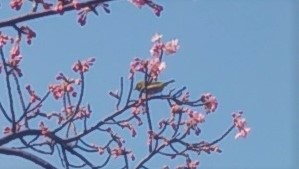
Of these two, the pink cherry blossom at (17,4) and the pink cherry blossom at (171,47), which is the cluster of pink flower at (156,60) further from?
the pink cherry blossom at (17,4)

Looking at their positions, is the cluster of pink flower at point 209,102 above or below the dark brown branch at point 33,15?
above

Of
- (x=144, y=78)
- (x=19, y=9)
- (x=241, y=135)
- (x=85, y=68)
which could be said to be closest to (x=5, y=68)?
(x=19, y=9)

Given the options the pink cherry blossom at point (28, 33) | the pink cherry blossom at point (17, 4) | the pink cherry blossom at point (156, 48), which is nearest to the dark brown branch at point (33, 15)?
the pink cherry blossom at point (28, 33)

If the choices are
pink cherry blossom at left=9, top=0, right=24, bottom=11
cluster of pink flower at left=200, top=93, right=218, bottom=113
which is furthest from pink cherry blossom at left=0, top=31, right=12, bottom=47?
cluster of pink flower at left=200, top=93, right=218, bottom=113

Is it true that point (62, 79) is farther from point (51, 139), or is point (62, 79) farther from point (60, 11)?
point (60, 11)

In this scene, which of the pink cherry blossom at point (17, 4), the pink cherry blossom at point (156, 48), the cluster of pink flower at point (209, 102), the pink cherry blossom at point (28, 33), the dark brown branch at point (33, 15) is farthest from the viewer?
the cluster of pink flower at point (209, 102)

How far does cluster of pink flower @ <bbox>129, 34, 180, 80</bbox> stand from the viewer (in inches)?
184

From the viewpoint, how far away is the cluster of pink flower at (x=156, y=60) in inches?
184

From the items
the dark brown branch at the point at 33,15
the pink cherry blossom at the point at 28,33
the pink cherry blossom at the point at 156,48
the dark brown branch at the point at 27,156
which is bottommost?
the dark brown branch at the point at 27,156

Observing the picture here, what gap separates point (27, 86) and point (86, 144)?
0.82 m

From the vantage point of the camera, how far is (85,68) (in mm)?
4836

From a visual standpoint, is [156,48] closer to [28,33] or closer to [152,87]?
[152,87]

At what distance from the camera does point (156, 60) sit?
474 cm

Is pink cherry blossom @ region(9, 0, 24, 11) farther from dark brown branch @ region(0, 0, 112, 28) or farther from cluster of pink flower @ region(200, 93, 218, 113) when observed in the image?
cluster of pink flower @ region(200, 93, 218, 113)
